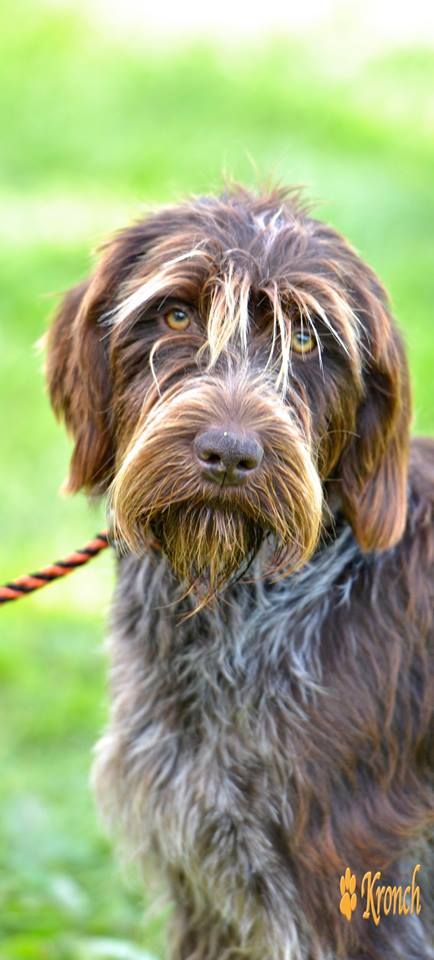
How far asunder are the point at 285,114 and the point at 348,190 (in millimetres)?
2796

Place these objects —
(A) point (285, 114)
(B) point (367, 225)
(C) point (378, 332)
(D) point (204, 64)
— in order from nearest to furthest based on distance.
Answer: (C) point (378, 332) → (B) point (367, 225) → (A) point (285, 114) → (D) point (204, 64)

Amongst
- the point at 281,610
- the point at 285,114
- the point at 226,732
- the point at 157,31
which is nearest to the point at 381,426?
the point at 281,610

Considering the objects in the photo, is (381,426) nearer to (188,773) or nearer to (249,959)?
(188,773)

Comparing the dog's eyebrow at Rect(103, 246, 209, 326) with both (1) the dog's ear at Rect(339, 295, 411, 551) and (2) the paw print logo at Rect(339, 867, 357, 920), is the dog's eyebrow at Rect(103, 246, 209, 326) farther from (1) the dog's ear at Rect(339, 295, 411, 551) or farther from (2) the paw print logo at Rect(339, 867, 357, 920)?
(2) the paw print logo at Rect(339, 867, 357, 920)

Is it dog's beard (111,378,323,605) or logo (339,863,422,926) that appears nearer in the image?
dog's beard (111,378,323,605)

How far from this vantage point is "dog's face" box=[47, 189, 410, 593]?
11.4 feet

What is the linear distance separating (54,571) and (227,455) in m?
1.05

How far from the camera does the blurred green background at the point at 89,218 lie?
5.28m

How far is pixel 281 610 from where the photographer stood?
396 cm

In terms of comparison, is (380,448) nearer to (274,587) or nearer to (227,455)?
(274,587)

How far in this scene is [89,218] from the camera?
38.3ft

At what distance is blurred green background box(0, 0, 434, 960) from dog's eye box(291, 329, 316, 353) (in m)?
0.65

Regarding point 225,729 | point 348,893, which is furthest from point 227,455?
point 348,893

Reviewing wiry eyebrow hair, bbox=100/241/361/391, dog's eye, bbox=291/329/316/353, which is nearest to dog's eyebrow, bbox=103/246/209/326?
wiry eyebrow hair, bbox=100/241/361/391
